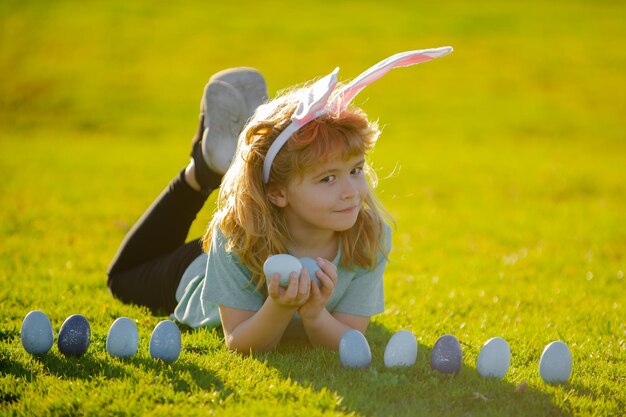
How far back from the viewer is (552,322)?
5289 millimetres

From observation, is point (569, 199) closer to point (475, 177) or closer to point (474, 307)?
point (475, 177)

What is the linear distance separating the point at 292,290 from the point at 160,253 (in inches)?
88.6

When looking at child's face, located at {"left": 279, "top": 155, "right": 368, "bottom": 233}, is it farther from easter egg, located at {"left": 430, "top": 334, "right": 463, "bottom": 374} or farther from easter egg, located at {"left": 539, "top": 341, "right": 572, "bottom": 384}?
easter egg, located at {"left": 539, "top": 341, "right": 572, "bottom": 384}

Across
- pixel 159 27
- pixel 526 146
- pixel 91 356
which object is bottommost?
pixel 91 356

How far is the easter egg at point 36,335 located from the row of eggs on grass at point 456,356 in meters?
1.50

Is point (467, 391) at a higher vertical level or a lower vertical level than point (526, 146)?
lower

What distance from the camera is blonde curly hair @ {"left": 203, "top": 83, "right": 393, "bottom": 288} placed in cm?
400

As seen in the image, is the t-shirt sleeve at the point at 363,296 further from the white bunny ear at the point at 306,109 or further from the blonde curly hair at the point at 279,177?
the white bunny ear at the point at 306,109

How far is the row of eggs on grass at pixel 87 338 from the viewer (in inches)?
157

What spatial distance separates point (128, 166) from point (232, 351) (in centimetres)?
936

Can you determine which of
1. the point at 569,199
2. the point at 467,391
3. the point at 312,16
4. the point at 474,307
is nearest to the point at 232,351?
the point at 467,391

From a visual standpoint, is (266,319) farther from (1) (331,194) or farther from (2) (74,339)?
(2) (74,339)

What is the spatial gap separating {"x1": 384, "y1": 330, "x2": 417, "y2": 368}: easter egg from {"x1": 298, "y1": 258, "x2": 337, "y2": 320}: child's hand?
0.42m

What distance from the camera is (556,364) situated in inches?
154
